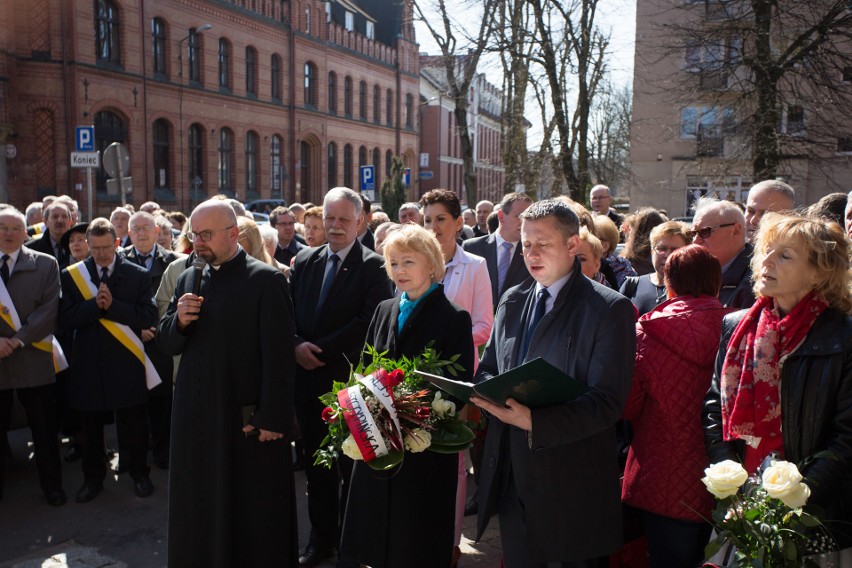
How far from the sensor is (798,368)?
283 cm

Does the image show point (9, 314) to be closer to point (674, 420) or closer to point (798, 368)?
point (674, 420)

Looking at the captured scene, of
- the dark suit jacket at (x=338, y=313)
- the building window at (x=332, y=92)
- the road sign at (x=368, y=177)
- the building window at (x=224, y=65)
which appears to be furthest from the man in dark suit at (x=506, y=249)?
the building window at (x=332, y=92)

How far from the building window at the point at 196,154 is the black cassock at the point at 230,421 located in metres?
31.6

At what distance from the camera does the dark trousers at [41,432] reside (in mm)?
5723

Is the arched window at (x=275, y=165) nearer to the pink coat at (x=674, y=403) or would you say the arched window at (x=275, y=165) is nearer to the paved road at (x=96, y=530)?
the paved road at (x=96, y=530)

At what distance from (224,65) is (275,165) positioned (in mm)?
6290

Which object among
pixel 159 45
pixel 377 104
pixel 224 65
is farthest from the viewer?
pixel 377 104

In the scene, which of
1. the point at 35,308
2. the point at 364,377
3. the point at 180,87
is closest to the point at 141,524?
the point at 35,308

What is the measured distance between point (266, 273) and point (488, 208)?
28.9ft

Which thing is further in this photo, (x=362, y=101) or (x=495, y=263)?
(x=362, y=101)

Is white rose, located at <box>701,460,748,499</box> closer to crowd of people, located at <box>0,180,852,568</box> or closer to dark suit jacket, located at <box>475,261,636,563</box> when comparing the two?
crowd of people, located at <box>0,180,852,568</box>

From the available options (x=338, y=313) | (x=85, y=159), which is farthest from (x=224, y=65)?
(x=338, y=313)

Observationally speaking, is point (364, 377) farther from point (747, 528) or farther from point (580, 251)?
point (580, 251)

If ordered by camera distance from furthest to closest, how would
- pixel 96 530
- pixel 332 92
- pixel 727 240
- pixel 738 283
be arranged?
pixel 332 92 → pixel 96 530 → pixel 727 240 → pixel 738 283
